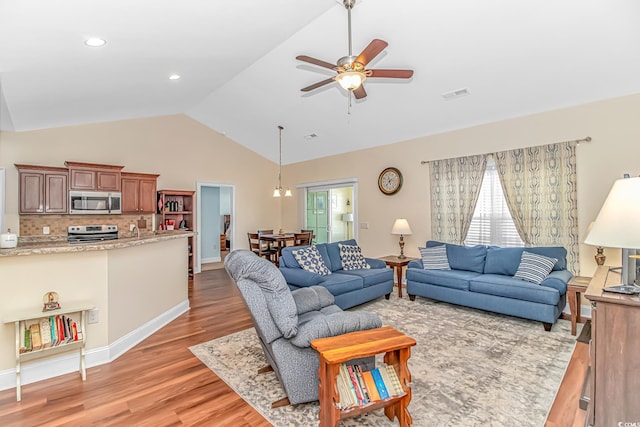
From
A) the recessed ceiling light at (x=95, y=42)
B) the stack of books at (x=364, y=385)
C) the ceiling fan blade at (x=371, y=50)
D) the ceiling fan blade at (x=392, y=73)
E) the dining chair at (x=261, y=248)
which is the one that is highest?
the recessed ceiling light at (x=95, y=42)

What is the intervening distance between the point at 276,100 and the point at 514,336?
4.94 metres

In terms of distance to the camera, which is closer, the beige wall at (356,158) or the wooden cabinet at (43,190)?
the beige wall at (356,158)

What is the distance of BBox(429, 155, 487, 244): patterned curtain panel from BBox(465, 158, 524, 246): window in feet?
0.42

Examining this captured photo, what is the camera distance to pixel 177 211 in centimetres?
693

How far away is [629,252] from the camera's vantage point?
2027mm

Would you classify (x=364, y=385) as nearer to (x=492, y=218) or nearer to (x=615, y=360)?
(x=615, y=360)

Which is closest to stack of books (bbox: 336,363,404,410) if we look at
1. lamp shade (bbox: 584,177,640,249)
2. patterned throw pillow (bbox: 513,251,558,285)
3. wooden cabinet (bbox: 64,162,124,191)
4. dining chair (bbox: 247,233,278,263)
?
lamp shade (bbox: 584,177,640,249)

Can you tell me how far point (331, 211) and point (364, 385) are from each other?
5.83m

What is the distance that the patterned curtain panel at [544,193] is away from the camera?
421 cm

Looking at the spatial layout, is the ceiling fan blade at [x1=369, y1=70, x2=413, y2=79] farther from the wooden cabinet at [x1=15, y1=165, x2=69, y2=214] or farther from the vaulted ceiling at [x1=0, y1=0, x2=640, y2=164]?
the wooden cabinet at [x1=15, y1=165, x2=69, y2=214]

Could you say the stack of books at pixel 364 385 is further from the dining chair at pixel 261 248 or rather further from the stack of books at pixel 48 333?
the dining chair at pixel 261 248

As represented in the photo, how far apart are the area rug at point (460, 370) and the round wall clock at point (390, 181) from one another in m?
2.63

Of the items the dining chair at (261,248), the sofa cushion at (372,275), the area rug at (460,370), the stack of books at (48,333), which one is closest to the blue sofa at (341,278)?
the sofa cushion at (372,275)

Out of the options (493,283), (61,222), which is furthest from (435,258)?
(61,222)
